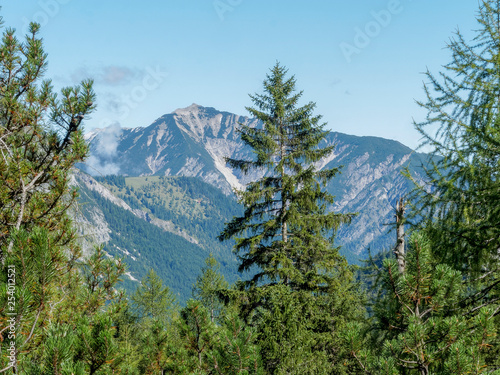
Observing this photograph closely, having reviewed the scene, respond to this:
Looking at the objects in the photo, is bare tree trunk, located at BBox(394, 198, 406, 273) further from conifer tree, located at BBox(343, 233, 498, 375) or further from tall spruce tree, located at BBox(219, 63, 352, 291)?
tall spruce tree, located at BBox(219, 63, 352, 291)

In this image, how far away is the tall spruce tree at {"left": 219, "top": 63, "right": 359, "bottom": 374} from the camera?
46.2 feet

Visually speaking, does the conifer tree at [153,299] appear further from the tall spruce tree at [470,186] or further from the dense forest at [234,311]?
the tall spruce tree at [470,186]

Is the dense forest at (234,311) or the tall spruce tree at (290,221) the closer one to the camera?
the dense forest at (234,311)

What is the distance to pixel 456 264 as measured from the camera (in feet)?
15.7

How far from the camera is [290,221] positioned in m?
14.2

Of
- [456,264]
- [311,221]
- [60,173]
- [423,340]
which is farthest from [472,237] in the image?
[311,221]

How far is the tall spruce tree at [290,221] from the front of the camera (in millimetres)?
14086

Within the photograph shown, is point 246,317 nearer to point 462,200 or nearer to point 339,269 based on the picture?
point 339,269

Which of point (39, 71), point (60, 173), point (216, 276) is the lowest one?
point (216, 276)

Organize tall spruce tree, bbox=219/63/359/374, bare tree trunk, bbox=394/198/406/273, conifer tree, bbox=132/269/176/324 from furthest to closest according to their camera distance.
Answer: conifer tree, bbox=132/269/176/324, tall spruce tree, bbox=219/63/359/374, bare tree trunk, bbox=394/198/406/273

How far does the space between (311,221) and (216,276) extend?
23.5 meters

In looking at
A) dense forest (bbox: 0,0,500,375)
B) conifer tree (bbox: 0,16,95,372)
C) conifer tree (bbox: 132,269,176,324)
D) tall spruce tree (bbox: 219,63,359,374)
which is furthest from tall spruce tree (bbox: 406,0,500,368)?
conifer tree (bbox: 132,269,176,324)

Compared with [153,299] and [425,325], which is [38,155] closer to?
[425,325]

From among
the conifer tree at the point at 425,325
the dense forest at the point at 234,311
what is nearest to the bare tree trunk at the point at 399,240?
the dense forest at the point at 234,311
